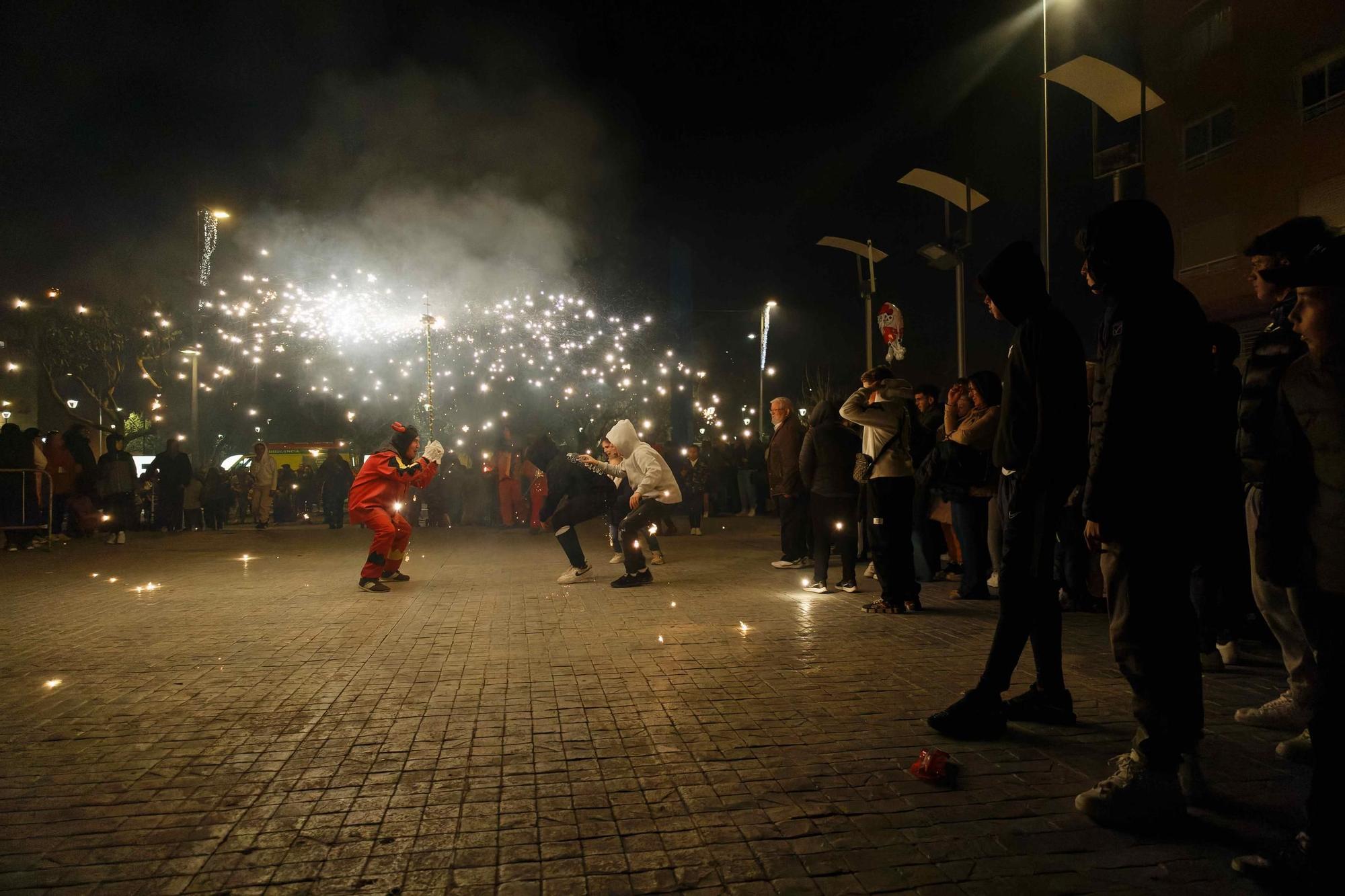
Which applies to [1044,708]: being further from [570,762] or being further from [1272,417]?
[570,762]

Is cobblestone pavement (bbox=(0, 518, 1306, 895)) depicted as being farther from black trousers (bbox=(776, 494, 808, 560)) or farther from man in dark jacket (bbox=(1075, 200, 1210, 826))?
black trousers (bbox=(776, 494, 808, 560))

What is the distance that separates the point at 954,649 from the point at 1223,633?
1.64 m

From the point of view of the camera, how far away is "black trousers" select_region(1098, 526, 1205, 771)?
3.08 m

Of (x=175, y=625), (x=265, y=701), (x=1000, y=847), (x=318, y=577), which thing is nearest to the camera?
(x=1000, y=847)

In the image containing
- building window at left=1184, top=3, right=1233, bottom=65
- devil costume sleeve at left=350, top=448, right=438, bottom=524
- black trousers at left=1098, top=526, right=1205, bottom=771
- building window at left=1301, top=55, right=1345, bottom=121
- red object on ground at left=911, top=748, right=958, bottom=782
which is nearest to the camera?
black trousers at left=1098, top=526, right=1205, bottom=771

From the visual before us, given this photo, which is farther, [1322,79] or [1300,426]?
[1322,79]

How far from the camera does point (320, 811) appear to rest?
10.7 ft

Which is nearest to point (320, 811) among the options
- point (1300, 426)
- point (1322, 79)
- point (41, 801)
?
point (41, 801)

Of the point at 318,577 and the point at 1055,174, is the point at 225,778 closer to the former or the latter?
the point at 318,577

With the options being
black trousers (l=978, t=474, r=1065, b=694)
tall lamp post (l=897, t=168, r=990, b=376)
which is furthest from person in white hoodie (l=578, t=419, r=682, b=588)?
tall lamp post (l=897, t=168, r=990, b=376)

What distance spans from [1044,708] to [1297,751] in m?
1.01

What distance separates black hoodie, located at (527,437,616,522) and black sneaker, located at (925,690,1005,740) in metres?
6.25

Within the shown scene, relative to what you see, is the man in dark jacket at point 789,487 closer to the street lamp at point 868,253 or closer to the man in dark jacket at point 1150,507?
the street lamp at point 868,253

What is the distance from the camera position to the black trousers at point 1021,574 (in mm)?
3986
